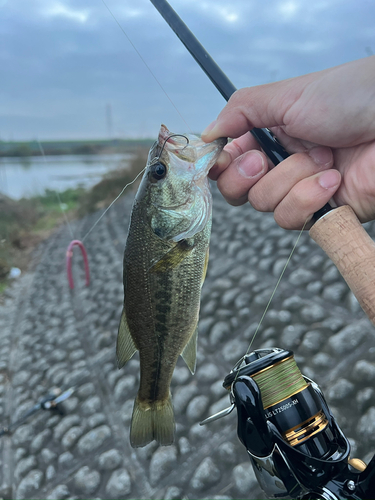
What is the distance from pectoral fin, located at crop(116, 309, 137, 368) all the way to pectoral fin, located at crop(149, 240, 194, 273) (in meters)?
0.26

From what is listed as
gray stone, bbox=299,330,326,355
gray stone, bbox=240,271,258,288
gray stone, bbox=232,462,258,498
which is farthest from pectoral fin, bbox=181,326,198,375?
gray stone, bbox=240,271,258,288

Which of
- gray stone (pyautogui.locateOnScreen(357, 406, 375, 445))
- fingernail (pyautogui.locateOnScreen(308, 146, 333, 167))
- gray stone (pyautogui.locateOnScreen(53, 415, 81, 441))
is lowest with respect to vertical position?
gray stone (pyautogui.locateOnScreen(53, 415, 81, 441))

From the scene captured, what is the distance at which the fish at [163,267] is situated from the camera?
157 centimetres

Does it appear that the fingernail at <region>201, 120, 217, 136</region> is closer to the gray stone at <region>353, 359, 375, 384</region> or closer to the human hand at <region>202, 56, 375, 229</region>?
the human hand at <region>202, 56, 375, 229</region>

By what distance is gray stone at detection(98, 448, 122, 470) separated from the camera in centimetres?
334

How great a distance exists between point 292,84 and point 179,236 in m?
0.88

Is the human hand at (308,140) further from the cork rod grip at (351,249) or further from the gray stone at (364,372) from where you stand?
the gray stone at (364,372)

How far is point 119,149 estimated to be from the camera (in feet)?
35.0

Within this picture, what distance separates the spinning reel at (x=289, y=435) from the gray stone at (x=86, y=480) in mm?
2492

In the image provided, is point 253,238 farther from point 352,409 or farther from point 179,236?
point 179,236

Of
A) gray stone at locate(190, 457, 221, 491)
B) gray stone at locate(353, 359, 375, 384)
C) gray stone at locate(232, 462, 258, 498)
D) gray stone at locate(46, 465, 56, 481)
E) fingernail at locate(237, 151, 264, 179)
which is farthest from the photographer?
gray stone at locate(46, 465, 56, 481)

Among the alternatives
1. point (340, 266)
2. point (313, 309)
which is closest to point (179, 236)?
point (340, 266)

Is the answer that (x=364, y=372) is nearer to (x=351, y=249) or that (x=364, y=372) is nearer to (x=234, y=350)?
(x=234, y=350)

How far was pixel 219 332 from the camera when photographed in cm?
436
